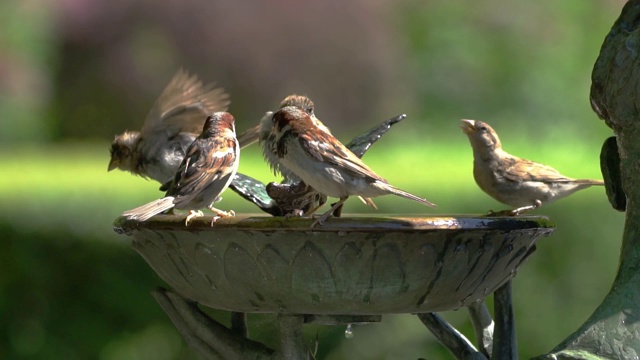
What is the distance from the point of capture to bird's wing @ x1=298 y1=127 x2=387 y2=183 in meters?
2.60

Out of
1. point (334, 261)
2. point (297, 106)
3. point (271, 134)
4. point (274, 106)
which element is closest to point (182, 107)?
point (297, 106)

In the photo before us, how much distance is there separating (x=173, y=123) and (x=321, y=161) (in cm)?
237

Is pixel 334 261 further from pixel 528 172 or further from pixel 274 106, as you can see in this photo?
pixel 274 106

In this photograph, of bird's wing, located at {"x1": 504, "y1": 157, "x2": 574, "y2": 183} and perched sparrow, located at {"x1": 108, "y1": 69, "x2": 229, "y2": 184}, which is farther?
perched sparrow, located at {"x1": 108, "y1": 69, "x2": 229, "y2": 184}

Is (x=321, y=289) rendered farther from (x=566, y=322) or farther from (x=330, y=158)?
(x=566, y=322)

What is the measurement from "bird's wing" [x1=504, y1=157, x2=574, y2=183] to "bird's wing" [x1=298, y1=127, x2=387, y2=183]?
1688 millimetres

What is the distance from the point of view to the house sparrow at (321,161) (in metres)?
2.61

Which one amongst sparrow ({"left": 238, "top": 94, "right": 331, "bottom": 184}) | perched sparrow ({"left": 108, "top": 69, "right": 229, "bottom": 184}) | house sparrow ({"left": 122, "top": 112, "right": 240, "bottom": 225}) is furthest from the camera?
perched sparrow ({"left": 108, "top": 69, "right": 229, "bottom": 184})

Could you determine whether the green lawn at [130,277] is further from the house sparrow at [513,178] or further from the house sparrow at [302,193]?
the house sparrow at [302,193]

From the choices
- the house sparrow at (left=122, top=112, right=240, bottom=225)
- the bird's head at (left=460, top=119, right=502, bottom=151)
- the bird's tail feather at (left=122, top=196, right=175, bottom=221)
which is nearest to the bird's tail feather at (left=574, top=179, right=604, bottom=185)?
the bird's head at (left=460, top=119, right=502, bottom=151)

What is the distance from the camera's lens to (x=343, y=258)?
2.29 metres

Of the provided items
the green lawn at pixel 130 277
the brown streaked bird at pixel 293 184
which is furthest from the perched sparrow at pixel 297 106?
the green lawn at pixel 130 277

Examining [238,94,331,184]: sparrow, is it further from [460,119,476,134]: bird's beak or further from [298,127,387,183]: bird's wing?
[460,119,476,134]: bird's beak

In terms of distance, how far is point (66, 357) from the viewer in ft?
16.6
